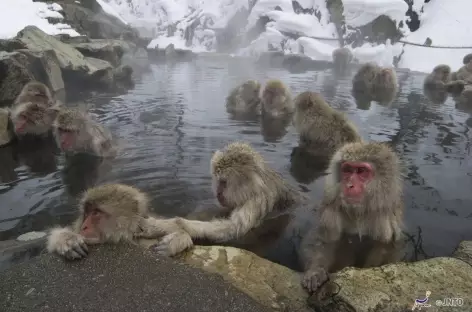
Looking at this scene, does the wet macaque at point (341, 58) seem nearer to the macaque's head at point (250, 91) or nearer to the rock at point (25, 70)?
the macaque's head at point (250, 91)

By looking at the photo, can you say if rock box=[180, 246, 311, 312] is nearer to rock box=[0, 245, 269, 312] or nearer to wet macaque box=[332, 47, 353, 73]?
rock box=[0, 245, 269, 312]

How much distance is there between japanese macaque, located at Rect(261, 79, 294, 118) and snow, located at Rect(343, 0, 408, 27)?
1732 centimetres

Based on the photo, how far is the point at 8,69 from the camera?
311 inches

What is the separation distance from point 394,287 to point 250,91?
6.29 m

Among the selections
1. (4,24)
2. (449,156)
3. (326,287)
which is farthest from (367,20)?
(326,287)

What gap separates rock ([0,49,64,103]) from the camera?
7.93 meters

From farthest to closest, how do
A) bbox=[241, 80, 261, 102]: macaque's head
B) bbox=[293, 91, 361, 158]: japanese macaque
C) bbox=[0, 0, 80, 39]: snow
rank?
bbox=[0, 0, 80, 39]: snow
bbox=[241, 80, 261, 102]: macaque's head
bbox=[293, 91, 361, 158]: japanese macaque

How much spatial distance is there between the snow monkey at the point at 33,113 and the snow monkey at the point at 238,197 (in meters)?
3.61

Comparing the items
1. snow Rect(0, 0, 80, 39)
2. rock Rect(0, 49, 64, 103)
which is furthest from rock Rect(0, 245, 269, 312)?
snow Rect(0, 0, 80, 39)

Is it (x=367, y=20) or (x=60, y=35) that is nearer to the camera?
(x=60, y=35)

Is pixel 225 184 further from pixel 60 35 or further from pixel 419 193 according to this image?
pixel 60 35

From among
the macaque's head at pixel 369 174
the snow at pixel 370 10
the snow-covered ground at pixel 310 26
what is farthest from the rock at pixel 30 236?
the snow at pixel 370 10

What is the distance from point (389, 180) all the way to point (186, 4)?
35405mm

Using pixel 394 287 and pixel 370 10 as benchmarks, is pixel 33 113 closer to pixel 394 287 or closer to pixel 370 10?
pixel 394 287
